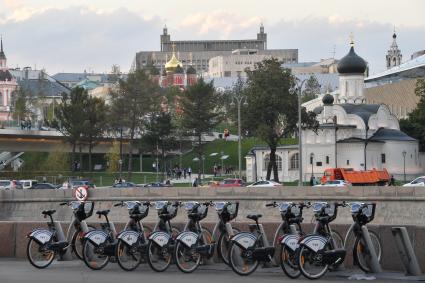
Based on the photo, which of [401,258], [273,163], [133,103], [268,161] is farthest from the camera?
[133,103]

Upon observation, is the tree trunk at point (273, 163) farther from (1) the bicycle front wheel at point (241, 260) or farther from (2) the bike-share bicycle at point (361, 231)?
(1) the bicycle front wheel at point (241, 260)

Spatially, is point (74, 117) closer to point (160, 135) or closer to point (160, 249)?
point (160, 135)

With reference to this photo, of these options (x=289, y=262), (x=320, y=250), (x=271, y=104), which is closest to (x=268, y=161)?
(x=271, y=104)

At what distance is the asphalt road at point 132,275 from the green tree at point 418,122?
8236 centimetres

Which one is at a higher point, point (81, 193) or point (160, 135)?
point (160, 135)

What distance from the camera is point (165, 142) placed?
339 feet

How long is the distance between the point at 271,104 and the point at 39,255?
66785 mm

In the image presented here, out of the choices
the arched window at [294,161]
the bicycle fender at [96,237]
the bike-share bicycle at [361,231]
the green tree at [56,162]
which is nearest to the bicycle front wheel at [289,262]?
the bike-share bicycle at [361,231]

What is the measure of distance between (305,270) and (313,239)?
0.66 m

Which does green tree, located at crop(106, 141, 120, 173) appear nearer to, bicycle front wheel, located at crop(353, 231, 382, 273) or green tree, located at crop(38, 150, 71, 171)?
green tree, located at crop(38, 150, 71, 171)

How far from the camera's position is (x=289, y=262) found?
1972cm

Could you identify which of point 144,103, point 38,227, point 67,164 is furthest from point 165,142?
point 38,227

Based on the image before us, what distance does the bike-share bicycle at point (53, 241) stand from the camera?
21.3 meters

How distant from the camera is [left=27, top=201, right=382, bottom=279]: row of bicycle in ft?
64.2
